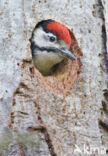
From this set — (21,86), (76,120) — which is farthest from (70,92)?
(21,86)

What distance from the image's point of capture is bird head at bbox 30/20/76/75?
11.6ft

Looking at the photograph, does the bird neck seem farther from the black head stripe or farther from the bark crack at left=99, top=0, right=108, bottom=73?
the bark crack at left=99, top=0, right=108, bottom=73

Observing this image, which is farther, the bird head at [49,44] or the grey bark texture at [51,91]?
the bird head at [49,44]

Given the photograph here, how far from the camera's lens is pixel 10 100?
289 cm

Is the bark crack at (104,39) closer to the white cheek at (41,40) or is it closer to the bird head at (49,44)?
the bird head at (49,44)

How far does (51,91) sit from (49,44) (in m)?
0.92

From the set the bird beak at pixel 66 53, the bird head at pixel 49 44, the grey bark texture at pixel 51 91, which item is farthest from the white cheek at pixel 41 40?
the grey bark texture at pixel 51 91

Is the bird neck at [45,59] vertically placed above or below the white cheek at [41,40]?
below

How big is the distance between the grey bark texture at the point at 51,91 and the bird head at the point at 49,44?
189mm

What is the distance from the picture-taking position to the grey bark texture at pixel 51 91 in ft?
9.31

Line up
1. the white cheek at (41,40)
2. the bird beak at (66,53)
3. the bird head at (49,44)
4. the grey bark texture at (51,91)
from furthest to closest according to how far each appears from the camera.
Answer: the white cheek at (41,40)
the bird head at (49,44)
the bird beak at (66,53)
the grey bark texture at (51,91)

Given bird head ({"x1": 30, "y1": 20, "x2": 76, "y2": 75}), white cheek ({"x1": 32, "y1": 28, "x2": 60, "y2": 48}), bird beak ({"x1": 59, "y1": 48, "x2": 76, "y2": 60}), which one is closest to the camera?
bird beak ({"x1": 59, "y1": 48, "x2": 76, "y2": 60})

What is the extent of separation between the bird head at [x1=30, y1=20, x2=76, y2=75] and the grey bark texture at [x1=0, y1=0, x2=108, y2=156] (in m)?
0.19

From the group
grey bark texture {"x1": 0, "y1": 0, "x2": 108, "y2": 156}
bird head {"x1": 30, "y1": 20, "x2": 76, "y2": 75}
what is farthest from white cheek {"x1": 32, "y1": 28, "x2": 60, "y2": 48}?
grey bark texture {"x1": 0, "y1": 0, "x2": 108, "y2": 156}
